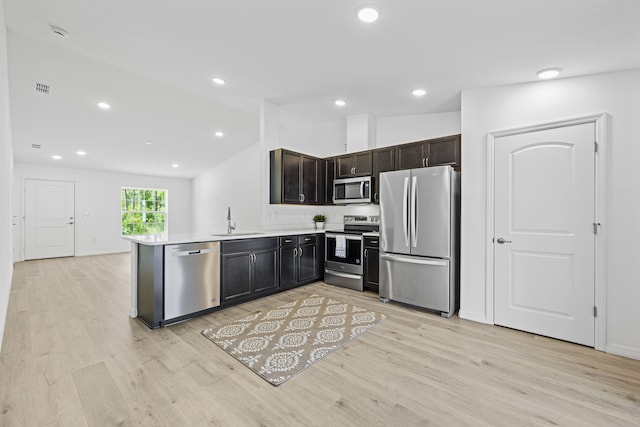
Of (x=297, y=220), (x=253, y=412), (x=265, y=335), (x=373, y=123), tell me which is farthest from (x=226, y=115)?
(x=253, y=412)

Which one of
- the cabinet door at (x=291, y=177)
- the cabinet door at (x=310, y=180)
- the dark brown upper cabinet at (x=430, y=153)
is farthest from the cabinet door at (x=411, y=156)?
the cabinet door at (x=291, y=177)

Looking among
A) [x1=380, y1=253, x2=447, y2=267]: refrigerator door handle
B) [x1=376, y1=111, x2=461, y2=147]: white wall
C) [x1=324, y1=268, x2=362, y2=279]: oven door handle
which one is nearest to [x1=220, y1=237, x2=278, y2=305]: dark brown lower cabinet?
[x1=324, y1=268, x2=362, y2=279]: oven door handle

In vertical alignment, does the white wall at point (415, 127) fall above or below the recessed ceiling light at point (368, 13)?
below

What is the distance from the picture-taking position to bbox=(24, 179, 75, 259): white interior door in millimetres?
6746

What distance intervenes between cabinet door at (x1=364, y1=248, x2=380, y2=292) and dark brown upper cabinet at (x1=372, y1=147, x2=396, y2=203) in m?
0.85

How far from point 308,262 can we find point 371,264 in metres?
1.02

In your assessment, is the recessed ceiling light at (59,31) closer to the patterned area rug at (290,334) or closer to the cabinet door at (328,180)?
the patterned area rug at (290,334)

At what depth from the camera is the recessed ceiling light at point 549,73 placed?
2598mm

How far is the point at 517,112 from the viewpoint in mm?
2912

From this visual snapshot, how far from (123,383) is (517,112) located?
4210 millimetres

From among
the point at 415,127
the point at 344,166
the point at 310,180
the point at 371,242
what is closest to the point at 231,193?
the point at 310,180

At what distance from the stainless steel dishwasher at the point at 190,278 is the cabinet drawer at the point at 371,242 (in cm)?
205

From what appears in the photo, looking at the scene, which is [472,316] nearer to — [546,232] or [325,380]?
[546,232]

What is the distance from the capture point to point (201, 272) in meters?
3.14
